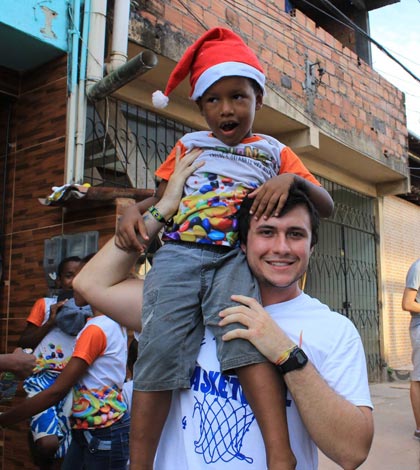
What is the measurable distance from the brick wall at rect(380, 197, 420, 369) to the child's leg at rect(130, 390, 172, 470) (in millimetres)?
9068

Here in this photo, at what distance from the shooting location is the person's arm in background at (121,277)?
6.04ft

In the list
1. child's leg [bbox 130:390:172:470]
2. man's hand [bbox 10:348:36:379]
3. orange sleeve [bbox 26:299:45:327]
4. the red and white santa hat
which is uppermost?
the red and white santa hat

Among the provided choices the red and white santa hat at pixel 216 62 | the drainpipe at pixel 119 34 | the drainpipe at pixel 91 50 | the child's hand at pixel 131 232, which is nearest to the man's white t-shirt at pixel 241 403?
the child's hand at pixel 131 232

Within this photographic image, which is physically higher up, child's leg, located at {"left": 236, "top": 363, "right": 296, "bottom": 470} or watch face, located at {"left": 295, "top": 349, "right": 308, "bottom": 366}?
watch face, located at {"left": 295, "top": 349, "right": 308, "bottom": 366}

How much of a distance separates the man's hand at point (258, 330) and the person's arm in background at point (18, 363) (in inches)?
Result: 62.1

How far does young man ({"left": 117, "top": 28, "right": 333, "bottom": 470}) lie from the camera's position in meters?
1.50

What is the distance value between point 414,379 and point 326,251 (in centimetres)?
424

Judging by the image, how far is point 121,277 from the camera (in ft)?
6.15

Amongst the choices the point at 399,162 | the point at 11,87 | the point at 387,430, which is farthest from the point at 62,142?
the point at 399,162

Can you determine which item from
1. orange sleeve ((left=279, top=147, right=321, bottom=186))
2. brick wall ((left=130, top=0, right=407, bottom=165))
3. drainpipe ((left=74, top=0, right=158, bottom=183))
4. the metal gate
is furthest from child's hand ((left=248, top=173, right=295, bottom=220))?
the metal gate

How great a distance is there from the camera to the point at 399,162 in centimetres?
957

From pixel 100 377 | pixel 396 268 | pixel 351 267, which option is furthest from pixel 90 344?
pixel 396 268

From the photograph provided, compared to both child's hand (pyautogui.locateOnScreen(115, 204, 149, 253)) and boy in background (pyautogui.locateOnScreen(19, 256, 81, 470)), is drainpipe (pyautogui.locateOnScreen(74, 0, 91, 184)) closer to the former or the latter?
boy in background (pyautogui.locateOnScreen(19, 256, 81, 470))

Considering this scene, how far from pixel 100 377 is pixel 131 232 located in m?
1.34
